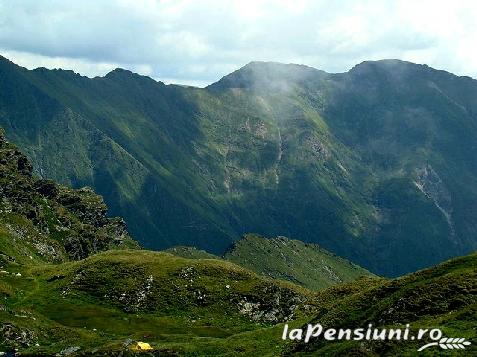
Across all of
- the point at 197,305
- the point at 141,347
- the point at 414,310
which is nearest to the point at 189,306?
the point at 197,305

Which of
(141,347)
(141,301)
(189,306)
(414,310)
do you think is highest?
(414,310)

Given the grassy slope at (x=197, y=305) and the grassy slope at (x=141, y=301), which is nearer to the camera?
the grassy slope at (x=197, y=305)

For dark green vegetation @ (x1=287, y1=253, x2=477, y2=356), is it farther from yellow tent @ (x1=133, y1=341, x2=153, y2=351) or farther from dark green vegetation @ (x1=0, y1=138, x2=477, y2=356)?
yellow tent @ (x1=133, y1=341, x2=153, y2=351)

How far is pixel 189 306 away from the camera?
486ft

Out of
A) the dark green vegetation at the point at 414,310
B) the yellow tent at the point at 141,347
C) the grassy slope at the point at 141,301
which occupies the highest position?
the dark green vegetation at the point at 414,310

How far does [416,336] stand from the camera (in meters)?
57.5

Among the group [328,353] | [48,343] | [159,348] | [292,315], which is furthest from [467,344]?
[292,315]

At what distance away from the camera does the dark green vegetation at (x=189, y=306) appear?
6681 cm

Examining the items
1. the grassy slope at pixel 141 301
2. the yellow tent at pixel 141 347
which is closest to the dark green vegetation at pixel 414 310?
the yellow tent at pixel 141 347

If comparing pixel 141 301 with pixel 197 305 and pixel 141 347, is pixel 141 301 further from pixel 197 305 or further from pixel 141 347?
pixel 141 347

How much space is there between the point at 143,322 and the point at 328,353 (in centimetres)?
8025

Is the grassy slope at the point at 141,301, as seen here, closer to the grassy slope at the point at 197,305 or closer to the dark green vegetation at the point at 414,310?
the grassy slope at the point at 197,305

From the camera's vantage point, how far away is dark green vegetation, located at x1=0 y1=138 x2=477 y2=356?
66.8 metres

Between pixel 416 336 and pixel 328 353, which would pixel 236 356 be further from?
pixel 416 336
